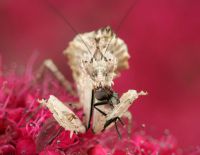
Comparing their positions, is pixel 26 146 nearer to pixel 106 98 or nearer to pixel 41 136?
pixel 41 136

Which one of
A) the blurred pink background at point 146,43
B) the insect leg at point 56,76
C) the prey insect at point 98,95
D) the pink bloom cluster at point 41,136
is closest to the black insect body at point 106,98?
the prey insect at point 98,95

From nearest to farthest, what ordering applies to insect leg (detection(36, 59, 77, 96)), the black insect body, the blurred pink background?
1. the black insect body
2. insect leg (detection(36, 59, 77, 96))
3. the blurred pink background

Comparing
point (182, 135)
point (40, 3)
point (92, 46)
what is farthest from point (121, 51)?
point (40, 3)

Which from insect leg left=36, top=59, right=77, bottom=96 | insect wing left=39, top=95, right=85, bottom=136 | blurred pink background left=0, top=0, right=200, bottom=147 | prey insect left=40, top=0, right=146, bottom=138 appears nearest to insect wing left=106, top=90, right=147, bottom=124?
prey insect left=40, top=0, right=146, bottom=138

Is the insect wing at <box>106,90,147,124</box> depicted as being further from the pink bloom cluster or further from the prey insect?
the pink bloom cluster

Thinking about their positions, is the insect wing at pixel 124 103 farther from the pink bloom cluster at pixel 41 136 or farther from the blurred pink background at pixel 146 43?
the blurred pink background at pixel 146 43

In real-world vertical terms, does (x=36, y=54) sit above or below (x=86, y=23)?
below

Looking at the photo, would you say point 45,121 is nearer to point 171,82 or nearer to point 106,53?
point 106,53
